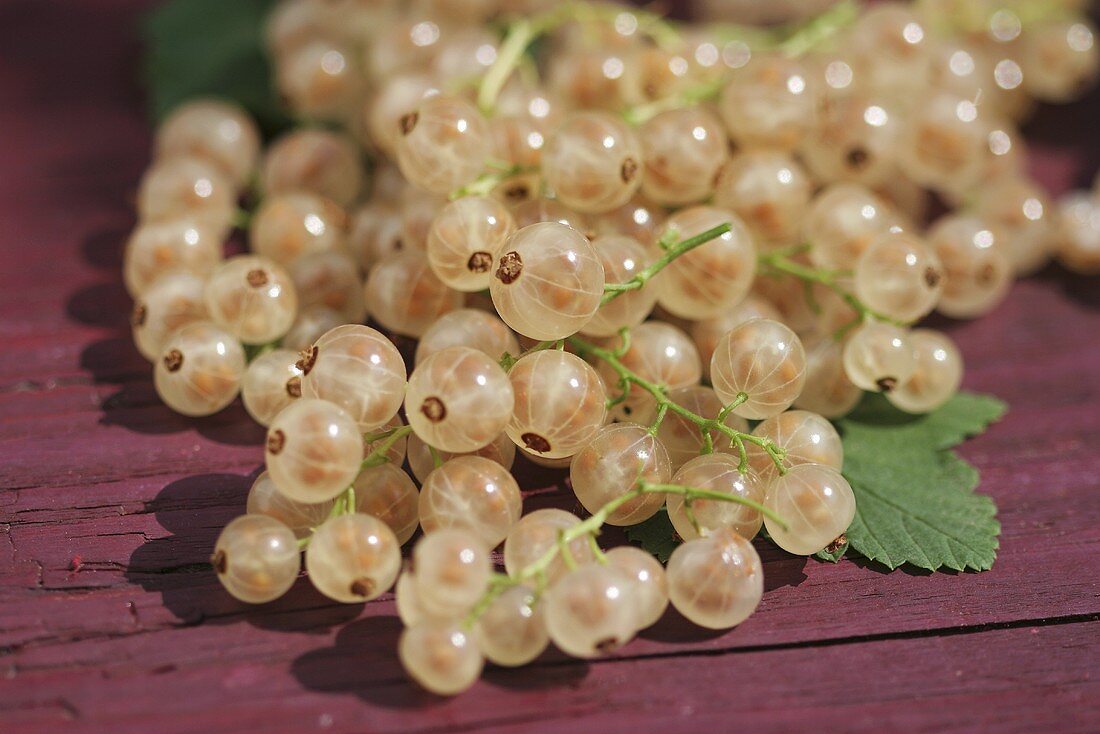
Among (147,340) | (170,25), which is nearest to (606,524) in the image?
(147,340)

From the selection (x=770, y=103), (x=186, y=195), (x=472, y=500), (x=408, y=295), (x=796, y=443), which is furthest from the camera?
(x=186, y=195)

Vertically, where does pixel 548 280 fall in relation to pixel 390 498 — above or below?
above

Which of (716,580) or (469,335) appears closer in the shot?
(716,580)

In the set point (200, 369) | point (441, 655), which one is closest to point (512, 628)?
point (441, 655)

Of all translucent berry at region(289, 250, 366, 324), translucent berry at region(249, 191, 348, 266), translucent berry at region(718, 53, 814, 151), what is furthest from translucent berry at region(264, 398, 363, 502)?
translucent berry at region(718, 53, 814, 151)

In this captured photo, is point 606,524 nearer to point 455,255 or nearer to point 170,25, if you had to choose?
point 455,255

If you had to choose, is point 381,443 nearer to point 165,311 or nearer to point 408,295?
point 408,295

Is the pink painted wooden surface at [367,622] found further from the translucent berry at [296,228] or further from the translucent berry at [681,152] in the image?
the translucent berry at [681,152]

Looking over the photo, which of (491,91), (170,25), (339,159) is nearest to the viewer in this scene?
(491,91)
